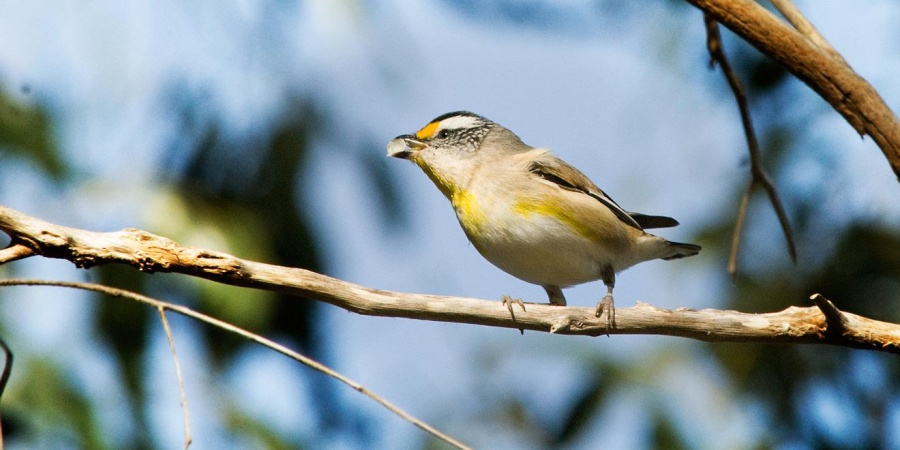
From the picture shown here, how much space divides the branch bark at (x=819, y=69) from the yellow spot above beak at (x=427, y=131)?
1.93m

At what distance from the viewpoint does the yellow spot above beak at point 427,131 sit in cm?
507

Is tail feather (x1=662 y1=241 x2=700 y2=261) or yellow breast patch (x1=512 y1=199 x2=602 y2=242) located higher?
yellow breast patch (x1=512 y1=199 x2=602 y2=242)

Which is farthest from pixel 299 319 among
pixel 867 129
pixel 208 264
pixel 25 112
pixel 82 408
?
pixel 867 129

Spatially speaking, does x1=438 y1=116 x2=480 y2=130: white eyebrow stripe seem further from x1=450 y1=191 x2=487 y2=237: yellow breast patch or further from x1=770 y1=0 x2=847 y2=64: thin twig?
x1=770 y1=0 x2=847 y2=64: thin twig

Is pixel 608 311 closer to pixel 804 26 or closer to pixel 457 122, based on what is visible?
pixel 804 26

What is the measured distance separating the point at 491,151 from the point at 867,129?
2056mm

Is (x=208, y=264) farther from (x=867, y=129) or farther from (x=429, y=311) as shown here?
(x=867, y=129)

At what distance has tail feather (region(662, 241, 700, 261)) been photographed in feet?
15.7

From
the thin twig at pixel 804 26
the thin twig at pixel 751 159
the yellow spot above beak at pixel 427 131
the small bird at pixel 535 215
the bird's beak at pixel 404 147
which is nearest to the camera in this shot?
the thin twig at pixel 804 26

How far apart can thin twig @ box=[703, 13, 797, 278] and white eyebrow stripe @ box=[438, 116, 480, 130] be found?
4.93 ft

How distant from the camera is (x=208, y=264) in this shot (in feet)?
8.75

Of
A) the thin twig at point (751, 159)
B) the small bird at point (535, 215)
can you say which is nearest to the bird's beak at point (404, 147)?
the small bird at point (535, 215)

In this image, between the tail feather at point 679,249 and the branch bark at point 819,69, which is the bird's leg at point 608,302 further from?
the branch bark at point 819,69

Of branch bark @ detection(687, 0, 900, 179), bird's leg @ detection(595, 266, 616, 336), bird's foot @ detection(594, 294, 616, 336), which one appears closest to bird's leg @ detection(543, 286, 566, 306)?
bird's leg @ detection(595, 266, 616, 336)
